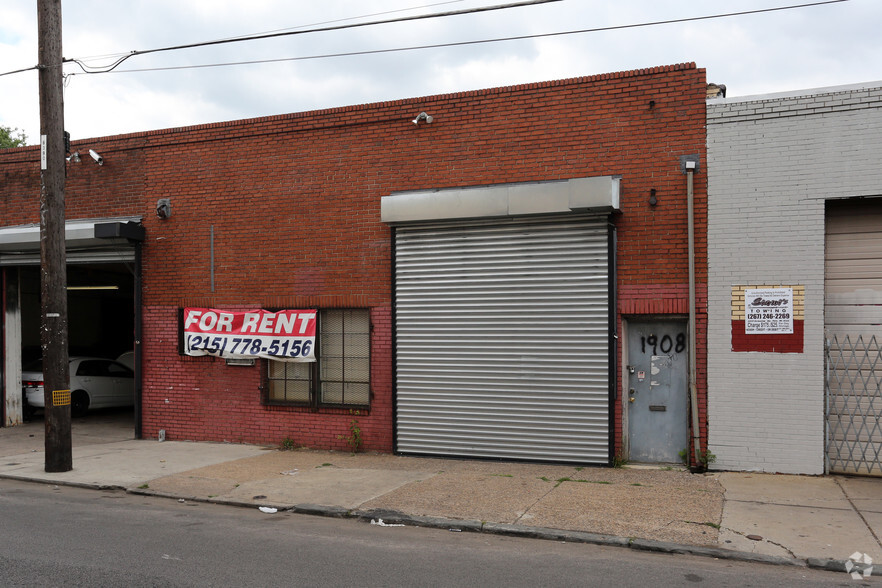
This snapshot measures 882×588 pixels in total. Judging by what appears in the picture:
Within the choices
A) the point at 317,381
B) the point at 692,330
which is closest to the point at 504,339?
the point at 692,330

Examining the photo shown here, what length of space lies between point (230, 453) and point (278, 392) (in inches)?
54.1

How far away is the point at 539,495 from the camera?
9.03 meters

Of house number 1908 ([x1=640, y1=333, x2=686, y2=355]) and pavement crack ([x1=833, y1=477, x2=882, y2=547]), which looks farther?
house number 1908 ([x1=640, y1=333, x2=686, y2=355])

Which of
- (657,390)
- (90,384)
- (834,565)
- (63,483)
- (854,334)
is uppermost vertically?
(854,334)

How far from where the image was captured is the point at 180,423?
13812mm

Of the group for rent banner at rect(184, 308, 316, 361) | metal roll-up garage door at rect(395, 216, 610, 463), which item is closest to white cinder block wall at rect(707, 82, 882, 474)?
metal roll-up garage door at rect(395, 216, 610, 463)

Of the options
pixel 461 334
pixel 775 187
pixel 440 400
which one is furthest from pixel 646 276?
pixel 440 400

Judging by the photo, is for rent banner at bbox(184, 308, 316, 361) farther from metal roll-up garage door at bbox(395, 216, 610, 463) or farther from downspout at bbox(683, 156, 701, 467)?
downspout at bbox(683, 156, 701, 467)

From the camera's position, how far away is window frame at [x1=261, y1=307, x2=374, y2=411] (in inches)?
486

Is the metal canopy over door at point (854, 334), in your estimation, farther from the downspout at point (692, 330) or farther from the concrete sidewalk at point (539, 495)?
the downspout at point (692, 330)

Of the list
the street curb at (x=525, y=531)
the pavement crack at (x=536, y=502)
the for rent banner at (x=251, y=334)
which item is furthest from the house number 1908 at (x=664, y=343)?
the for rent banner at (x=251, y=334)

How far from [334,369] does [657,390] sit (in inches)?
212

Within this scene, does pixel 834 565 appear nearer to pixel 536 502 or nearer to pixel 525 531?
pixel 525 531

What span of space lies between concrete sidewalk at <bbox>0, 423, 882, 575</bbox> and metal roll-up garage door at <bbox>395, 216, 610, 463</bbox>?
1.67ft
